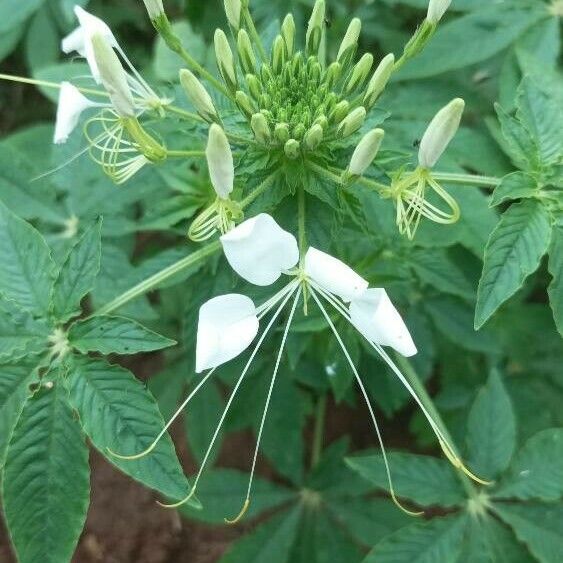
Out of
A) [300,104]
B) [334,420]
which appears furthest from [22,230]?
[334,420]

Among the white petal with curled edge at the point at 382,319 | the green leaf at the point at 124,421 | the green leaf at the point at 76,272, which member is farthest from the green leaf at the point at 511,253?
the green leaf at the point at 76,272

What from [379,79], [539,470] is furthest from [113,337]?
[539,470]

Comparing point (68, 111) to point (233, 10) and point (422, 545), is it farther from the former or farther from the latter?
point (422, 545)

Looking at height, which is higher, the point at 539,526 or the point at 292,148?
the point at 292,148

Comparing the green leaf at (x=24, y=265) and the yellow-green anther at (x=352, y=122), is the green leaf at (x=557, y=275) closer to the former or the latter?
the yellow-green anther at (x=352, y=122)

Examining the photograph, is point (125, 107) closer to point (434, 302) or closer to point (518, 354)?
point (434, 302)
